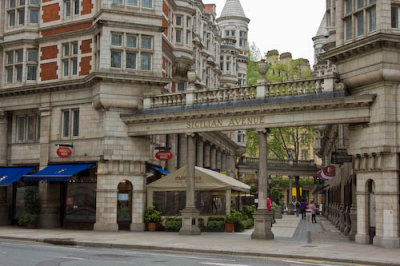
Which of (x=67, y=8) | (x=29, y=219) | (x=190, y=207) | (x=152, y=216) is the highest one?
(x=67, y=8)

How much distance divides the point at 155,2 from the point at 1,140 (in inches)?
513

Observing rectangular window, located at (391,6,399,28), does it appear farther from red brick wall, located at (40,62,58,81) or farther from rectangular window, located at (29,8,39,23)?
rectangular window, located at (29,8,39,23)

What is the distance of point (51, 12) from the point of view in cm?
3394

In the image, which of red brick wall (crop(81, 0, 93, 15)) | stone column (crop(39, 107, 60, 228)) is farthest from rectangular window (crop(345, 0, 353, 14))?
stone column (crop(39, 107, 60, 228))

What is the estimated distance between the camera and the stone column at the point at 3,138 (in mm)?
34812

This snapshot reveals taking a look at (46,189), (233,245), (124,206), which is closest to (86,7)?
(46,189)

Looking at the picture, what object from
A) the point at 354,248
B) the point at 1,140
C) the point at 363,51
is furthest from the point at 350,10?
the point at 1,140

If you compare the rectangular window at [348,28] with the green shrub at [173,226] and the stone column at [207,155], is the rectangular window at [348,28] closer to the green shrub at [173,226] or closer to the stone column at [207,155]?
the green shrub at [173,226]

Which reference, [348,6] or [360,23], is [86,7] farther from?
[360,23]

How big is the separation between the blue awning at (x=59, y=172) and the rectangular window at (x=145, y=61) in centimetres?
604

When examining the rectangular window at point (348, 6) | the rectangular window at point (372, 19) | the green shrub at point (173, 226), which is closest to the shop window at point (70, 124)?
the green shrub at point (173, 226)

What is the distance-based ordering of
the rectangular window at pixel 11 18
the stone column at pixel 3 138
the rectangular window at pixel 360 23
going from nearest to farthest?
the rectangular window at pixel 360 23, the stone column at pixel 3 138, the rectangular window at pixel 11 18

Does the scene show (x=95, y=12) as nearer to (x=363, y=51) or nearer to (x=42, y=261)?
(x=363, y=51)

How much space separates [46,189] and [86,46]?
338 inches
